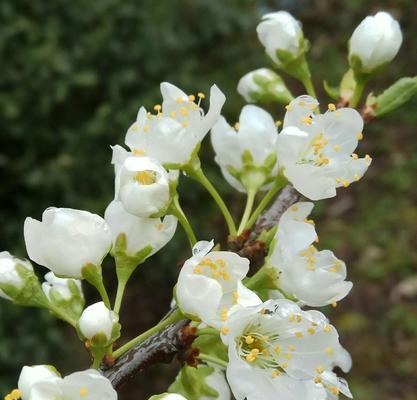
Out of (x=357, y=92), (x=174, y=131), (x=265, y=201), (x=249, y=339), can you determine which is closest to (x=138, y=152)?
(x=174, y=131)

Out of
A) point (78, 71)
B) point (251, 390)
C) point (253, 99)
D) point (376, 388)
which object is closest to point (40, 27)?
point (78, 71)

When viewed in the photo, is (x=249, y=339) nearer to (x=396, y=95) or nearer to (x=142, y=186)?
(x=142, y=186)

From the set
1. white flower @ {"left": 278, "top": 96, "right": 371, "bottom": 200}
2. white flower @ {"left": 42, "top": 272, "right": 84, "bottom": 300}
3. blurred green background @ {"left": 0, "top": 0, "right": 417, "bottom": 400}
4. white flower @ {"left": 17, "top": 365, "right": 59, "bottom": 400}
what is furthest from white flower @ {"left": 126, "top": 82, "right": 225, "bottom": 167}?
blurred green background @ {"left": 0, "top": 0, "right": 417, "bottom": 400}

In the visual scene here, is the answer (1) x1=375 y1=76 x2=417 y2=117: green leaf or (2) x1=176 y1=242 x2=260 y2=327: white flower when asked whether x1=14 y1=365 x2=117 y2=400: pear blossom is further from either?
(1) x1=375 y1=76 x2=417 y2=117: green leaf

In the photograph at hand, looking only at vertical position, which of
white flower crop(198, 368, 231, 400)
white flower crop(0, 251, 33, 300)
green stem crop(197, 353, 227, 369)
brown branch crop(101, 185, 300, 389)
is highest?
white flower crop(0, 251, 33, 300)

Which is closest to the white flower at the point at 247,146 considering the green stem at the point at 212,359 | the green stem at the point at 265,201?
the green stem at the point at 265,201

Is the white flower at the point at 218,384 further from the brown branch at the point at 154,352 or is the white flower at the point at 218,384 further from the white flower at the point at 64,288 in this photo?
the white flower at the point at 64,288
